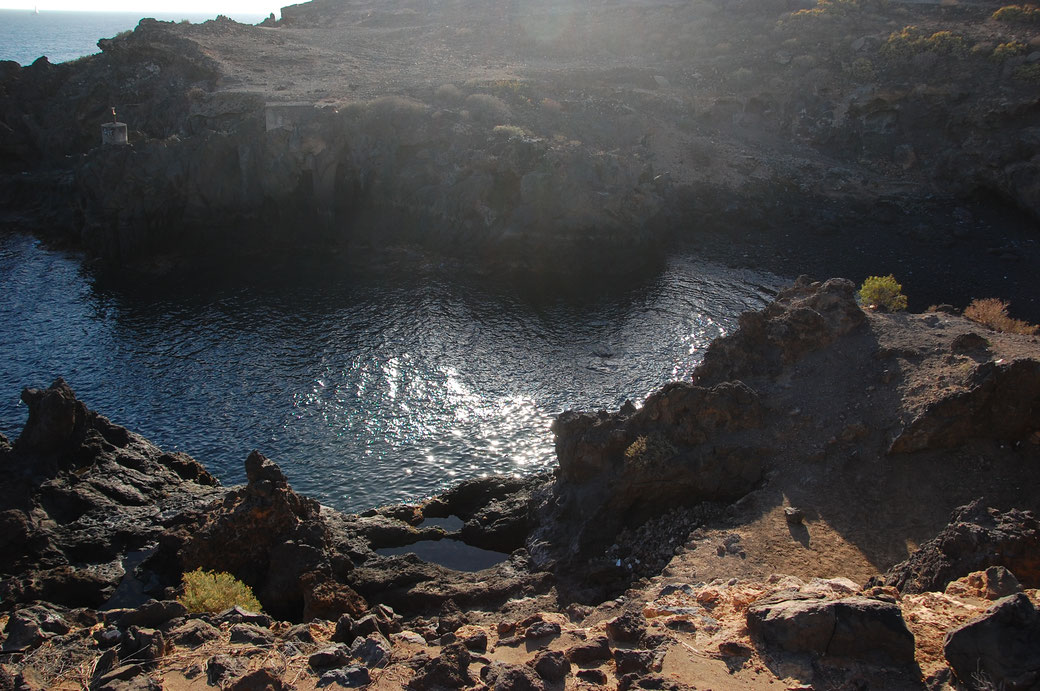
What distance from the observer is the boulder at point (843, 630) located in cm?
1532

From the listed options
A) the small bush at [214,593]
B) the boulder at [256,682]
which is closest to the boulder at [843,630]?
the boulder at [256,682]

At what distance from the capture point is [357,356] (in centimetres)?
4572

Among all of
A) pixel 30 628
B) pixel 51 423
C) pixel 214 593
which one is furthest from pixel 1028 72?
pixel 30 628

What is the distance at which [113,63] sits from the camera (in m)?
87.4

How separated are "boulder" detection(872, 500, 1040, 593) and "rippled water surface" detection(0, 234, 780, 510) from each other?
59.1 feet

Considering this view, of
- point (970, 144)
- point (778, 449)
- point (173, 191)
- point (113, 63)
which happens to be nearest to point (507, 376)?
point (778, 449)

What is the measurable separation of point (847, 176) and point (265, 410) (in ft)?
189

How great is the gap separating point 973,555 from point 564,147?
52.7 meters

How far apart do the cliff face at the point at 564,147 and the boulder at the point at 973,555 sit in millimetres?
41322

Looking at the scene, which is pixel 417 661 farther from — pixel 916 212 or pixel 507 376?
pixel 916 212

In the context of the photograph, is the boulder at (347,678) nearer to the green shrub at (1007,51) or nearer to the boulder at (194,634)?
the boulder at (194,634)

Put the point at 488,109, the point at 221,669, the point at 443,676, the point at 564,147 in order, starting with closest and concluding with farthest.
→ the point at 443,676 < the point at 221,669 < the point at 564,147 < the point at 488,109

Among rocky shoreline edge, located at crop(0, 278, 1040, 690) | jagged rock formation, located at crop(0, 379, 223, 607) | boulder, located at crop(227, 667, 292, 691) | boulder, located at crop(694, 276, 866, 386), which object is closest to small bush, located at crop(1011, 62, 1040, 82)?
rocky shoreline edge, located at crop(0, 278, 1040, 690)

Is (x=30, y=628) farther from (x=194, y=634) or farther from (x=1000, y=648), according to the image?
(x=1000, y=648)
